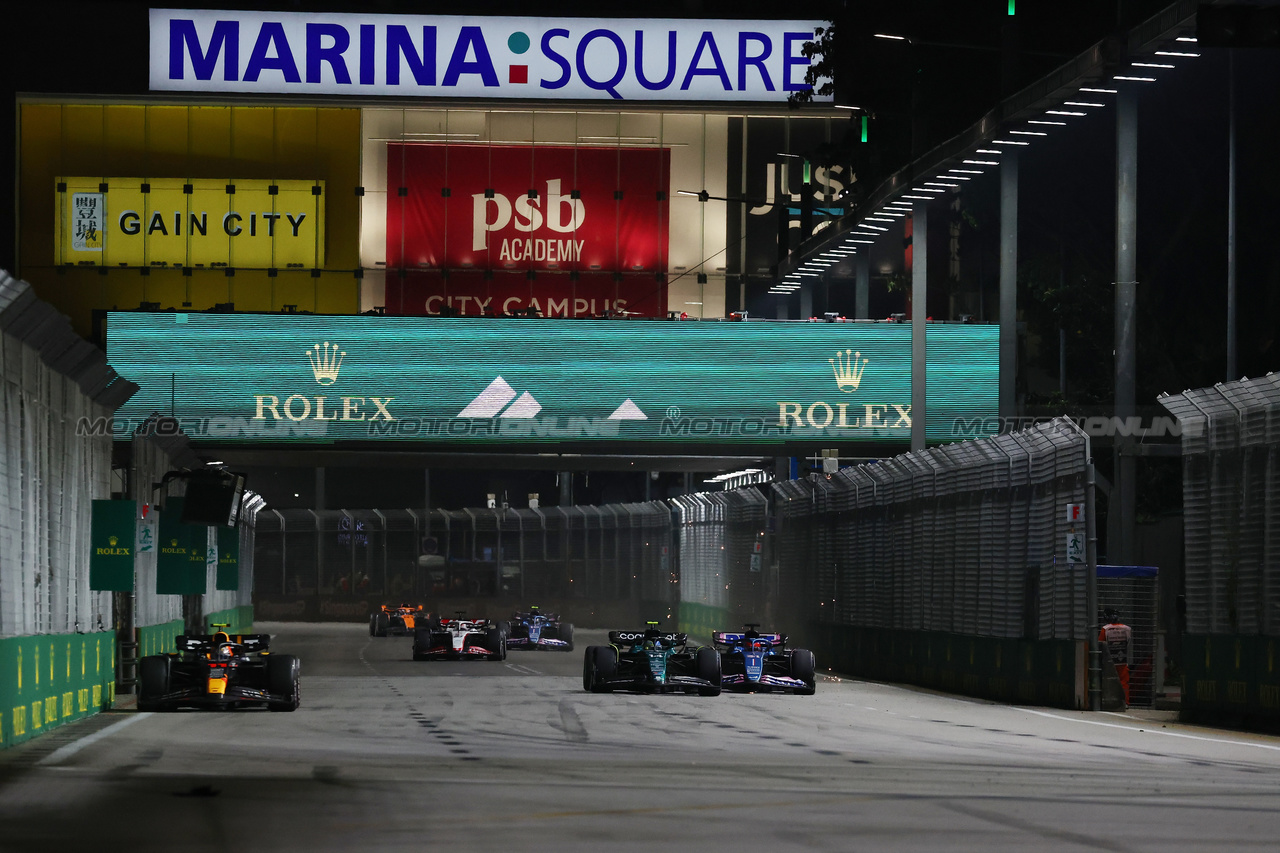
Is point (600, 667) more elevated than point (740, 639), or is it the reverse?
point (740, 639)

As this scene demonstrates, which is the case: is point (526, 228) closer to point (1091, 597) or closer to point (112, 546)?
point (112, 546)

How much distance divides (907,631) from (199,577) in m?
10.7

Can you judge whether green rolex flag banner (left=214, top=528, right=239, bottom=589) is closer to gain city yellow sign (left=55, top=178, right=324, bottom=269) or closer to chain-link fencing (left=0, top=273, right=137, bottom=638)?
gain city yellow sign (left=55, top=178, right=324, bottom=269)

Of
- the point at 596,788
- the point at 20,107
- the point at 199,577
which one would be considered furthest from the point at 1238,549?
the point at 20,107

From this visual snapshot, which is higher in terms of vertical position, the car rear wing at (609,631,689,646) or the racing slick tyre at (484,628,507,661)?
the car rear wing at (609,631,689,646)

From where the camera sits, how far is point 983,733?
1828 centimetres

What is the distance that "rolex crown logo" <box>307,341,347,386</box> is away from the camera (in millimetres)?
37750

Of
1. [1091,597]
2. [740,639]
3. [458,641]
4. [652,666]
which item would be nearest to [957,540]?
[740,639]

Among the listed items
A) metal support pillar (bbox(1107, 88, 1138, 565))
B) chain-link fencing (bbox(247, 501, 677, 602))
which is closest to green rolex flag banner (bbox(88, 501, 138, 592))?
metal support pillar (bbox(1107, 88, 1138, 565))

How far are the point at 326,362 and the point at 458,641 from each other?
617cm

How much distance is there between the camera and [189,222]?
46344 mm

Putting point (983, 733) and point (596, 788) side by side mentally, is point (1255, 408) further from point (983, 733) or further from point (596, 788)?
point (596, 788)

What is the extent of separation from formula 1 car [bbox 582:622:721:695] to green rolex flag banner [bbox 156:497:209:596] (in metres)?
6.72

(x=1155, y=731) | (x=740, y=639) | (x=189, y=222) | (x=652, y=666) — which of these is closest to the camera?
(x=1155, y=731)
